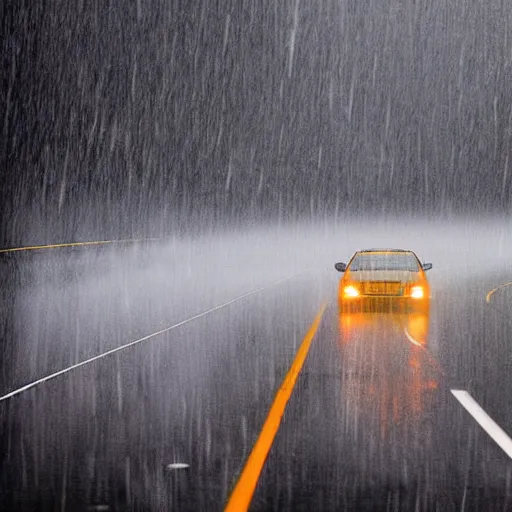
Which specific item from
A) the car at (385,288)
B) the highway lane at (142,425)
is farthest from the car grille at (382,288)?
the highway lane at (142,425)

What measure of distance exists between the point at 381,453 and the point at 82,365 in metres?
5.59

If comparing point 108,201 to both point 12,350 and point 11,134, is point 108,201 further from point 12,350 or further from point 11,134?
point 12,350

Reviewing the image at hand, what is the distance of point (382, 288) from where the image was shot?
1770cm

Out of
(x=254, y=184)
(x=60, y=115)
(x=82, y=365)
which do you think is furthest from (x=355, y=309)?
(x=254, y=184)

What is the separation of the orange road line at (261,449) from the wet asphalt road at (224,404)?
68mm

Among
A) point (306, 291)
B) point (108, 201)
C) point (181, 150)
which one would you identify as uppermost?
point (181, 150)

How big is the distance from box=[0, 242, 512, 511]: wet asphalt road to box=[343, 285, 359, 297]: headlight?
0.56m

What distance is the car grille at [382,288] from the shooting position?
1759cm

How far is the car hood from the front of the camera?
17.7 metres

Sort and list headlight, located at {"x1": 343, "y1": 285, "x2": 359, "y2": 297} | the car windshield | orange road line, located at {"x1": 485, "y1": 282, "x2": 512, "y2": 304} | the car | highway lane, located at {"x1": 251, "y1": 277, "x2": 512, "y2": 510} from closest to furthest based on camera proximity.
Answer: highway lane, located at {"x1": 251, "y1": 277, "x2": 512, "y2": 510}
the car
headlight, located at {"x1": 343, "y1": 285, "x2": 359, "y2": 297}
the car windshield
orange road line, located at {"x1": 485, "y1": 282, "x2": 512, "y2": 304}

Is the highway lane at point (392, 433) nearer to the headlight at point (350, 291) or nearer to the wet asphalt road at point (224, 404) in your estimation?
the wet asphalt road at point (224, 404)

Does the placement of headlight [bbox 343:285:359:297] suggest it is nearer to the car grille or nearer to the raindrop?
the car grille

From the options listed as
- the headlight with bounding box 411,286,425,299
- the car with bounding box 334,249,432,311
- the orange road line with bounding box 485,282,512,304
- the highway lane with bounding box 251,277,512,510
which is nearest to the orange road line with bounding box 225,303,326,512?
the highway lane with bounding box 251,277,512,510

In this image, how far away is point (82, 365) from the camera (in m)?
11.3
